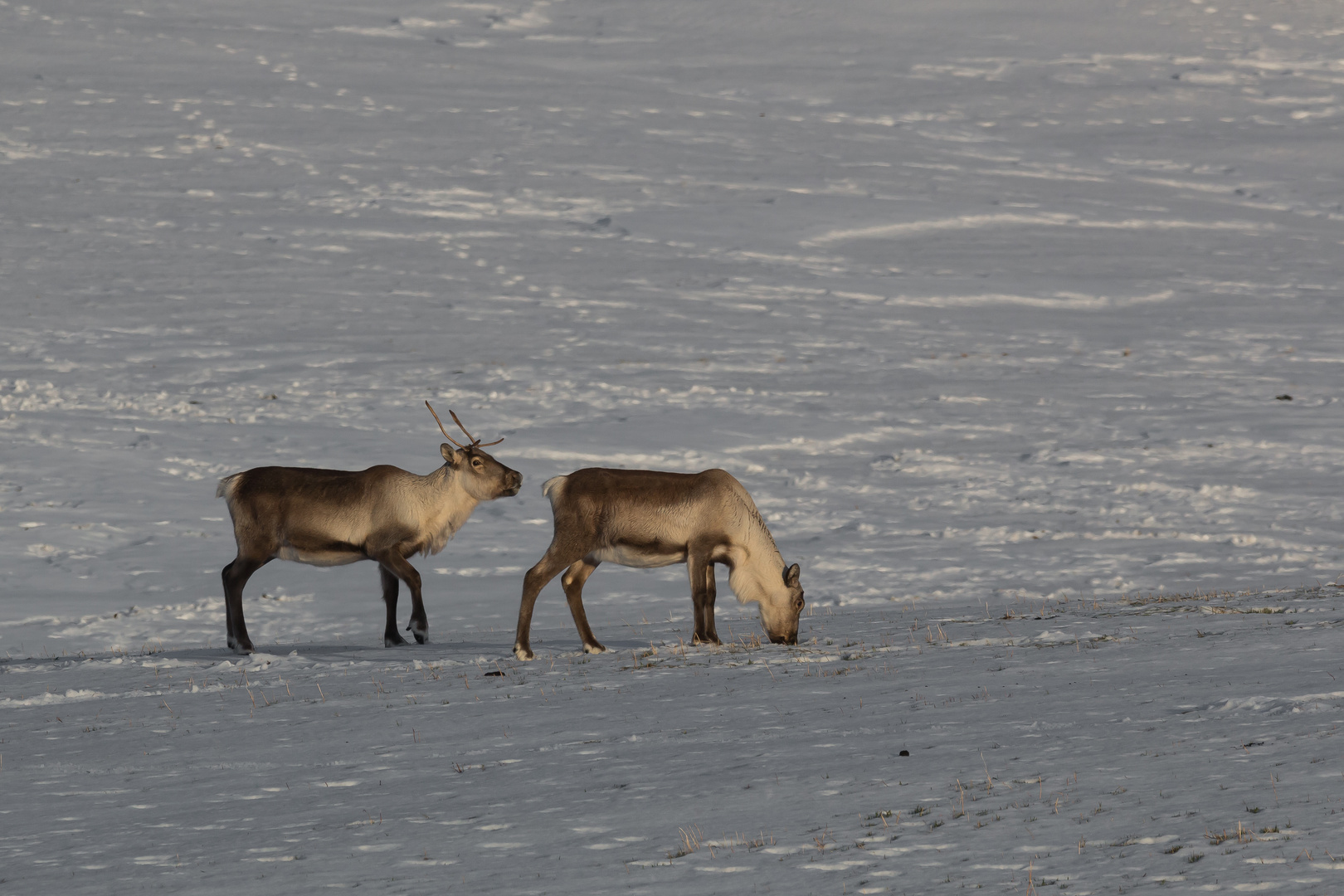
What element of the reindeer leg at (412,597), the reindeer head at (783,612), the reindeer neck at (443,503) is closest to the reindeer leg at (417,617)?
the reindeer leg at (412,597)

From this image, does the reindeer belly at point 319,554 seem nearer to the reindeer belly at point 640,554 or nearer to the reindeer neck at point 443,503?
the reindeer neck at point 443,503

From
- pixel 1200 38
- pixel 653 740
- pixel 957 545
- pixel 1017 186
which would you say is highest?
pixel 1200 38

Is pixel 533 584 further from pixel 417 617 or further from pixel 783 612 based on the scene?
pixel 783 612

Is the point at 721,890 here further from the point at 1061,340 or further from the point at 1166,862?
the point at 1061,340

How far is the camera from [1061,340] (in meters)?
30.0

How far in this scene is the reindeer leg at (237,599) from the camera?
13.1 meters

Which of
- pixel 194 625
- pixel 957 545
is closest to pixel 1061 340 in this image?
pixel 957 545

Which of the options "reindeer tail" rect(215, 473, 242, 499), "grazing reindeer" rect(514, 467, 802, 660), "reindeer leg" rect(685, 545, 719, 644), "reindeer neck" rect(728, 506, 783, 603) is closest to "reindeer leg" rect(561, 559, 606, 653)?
"grazing reindeer" rect(514, 467, 802, 660)

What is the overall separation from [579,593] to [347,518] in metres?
2.47

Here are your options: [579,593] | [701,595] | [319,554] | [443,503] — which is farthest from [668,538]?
[319,554]

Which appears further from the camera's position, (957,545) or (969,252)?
(969,252)

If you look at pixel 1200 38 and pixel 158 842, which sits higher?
pixel 1200 38

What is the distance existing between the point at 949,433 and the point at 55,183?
24.7m

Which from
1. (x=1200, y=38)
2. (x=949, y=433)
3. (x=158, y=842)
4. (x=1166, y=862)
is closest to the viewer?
(x=1166, y=862)
